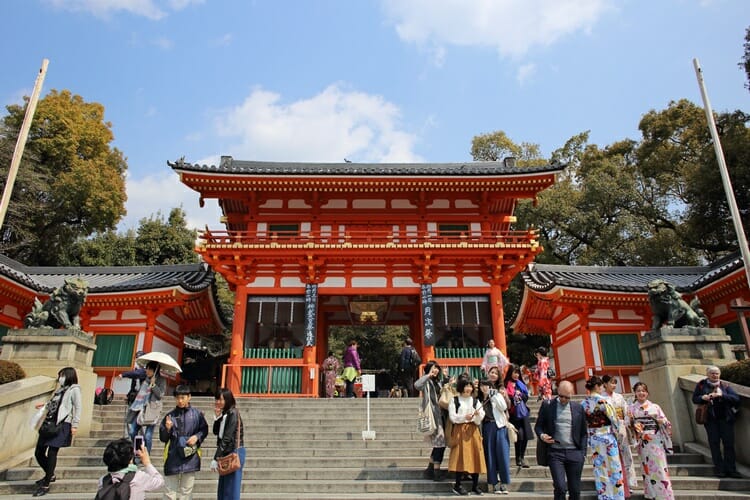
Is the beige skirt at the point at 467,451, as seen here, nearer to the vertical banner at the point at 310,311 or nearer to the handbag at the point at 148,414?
the handbag at the point at 148,414

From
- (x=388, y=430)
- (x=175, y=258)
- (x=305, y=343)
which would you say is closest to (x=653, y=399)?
(x=388, y=430)

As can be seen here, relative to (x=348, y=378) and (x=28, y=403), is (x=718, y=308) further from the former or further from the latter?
(x=28, y=403)

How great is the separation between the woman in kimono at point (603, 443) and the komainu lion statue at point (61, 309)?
30.1ft

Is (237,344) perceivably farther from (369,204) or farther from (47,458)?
(47,458)

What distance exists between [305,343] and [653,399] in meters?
9.83

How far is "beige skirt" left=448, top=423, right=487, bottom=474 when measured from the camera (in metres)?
6.41

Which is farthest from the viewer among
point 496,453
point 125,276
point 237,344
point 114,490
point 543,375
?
point 125,276

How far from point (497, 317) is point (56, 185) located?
23.5 metres

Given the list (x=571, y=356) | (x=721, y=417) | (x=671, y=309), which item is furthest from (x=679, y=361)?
(x=571, y=356)

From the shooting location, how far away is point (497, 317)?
15805 millimetres

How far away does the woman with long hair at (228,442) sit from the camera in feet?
17.0

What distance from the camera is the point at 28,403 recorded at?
26.3ft

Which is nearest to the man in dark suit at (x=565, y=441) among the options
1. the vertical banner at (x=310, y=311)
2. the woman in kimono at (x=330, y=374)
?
the woman in kimono at (x=330, y=374)

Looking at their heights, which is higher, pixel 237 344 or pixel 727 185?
pixel 727 185
